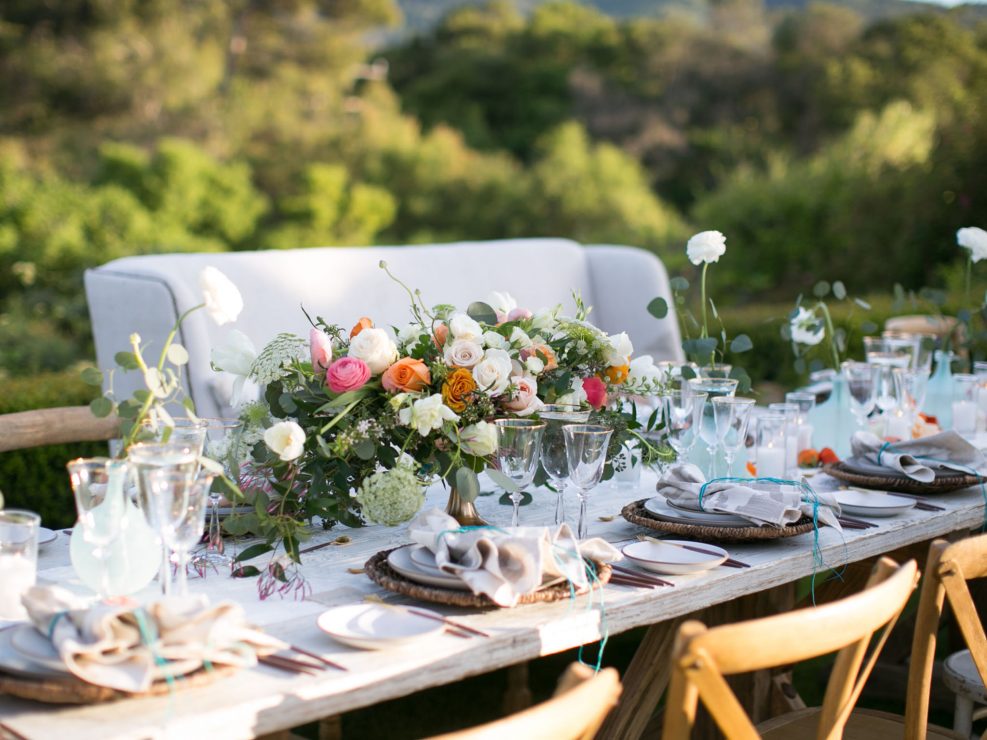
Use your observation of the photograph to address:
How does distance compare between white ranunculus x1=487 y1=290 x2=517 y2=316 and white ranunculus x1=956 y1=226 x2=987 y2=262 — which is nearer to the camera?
white ranunculus x1=487 y1=290 x2=517 y2=316

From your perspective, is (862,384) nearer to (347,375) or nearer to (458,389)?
(458,389)

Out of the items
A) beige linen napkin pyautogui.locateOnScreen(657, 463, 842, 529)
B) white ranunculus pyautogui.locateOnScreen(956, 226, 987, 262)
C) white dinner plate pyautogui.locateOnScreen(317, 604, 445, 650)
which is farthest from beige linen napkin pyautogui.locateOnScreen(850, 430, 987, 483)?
white dinner plate pyautogui.locateOnScreen(317, 604, 445, 650)

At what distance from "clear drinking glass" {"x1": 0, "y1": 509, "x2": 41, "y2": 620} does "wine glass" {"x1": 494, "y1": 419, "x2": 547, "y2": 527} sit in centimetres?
70

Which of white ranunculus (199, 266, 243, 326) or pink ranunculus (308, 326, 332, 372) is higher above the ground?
white ranunculus (199, 266, 243, 326)

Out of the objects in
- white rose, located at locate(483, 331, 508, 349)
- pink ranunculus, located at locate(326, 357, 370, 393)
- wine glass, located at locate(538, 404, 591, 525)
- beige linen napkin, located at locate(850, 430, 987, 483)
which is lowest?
beige linen napkin, located at locate(850, 430, 987, 483)

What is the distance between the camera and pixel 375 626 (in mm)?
1572

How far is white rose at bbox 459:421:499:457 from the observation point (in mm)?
1961

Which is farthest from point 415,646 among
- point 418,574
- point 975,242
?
point 975,242

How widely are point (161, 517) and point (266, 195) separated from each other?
18.4 m

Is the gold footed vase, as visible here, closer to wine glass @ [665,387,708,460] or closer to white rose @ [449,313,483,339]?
white rose @ [449,313,483,339]

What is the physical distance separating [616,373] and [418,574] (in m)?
0.74

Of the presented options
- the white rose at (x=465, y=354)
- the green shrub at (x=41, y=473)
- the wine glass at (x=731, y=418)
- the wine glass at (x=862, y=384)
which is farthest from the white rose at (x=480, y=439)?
the green shrub at (x=41, y=473)

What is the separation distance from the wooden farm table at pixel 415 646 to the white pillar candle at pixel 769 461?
0.27 m

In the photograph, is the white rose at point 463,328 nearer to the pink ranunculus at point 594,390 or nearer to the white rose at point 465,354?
the white rose at point 465,354
